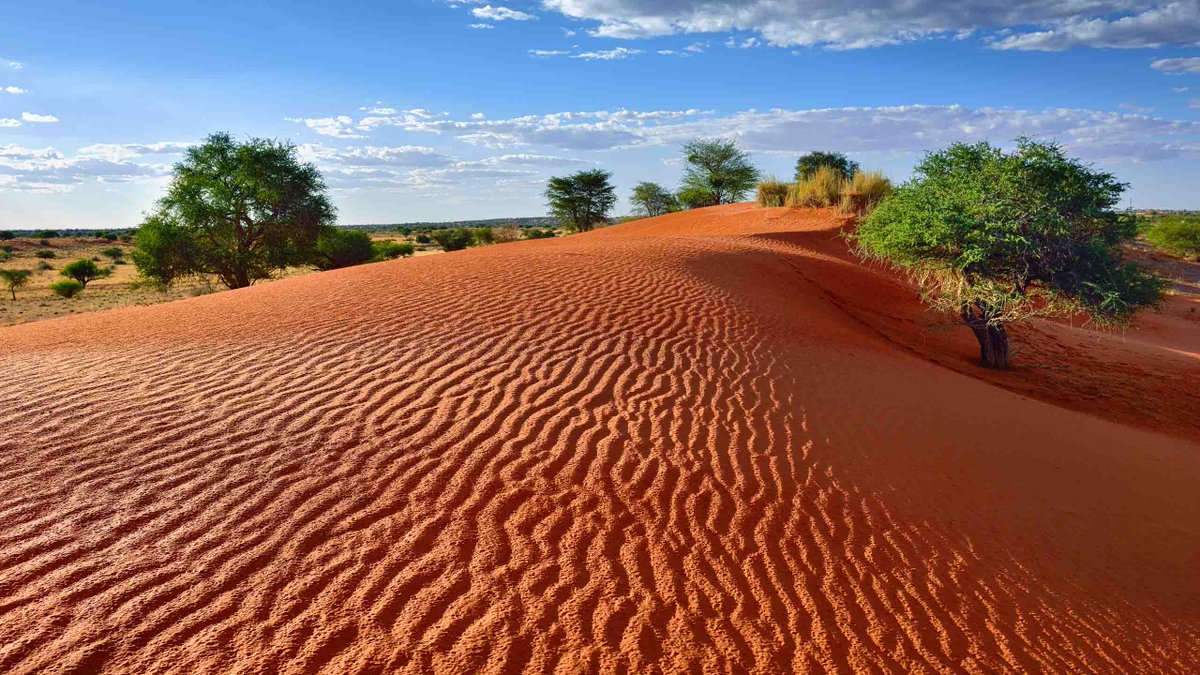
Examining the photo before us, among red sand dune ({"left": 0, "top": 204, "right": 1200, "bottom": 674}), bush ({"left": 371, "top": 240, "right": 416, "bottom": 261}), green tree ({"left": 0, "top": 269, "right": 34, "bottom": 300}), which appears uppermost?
green tree ({"left": 0, "top": 269, "right": 34, "bottom": 300})

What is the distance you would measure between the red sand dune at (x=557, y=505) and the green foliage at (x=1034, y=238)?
6.05ft

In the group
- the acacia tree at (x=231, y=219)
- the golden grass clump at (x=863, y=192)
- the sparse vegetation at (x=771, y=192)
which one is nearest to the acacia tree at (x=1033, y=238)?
the golden grass clump at (x=863, y=192)

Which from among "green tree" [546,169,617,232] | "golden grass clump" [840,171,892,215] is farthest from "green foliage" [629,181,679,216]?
"golden grass clump" [840,171,892,215]

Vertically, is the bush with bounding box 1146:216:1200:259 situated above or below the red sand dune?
below

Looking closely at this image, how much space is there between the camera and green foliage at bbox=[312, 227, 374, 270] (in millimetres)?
28797

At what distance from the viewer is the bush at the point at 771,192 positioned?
27.7m

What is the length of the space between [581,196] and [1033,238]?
1302 inches

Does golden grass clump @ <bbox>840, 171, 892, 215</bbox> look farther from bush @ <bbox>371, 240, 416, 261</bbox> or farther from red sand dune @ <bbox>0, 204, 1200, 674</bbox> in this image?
bush @ <bbox>371, 240, 416, 261</bbox>

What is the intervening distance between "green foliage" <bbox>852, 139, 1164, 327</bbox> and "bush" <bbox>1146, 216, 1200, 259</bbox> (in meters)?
30.4

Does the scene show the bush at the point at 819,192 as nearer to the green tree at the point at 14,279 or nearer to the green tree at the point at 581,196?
the green tree at the point at 581,196

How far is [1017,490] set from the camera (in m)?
6.03

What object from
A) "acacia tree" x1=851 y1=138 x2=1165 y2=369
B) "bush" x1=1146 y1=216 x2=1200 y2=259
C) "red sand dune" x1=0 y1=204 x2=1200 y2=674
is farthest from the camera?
"bush" x1=1146 y1=216 x2=1200 y2=259

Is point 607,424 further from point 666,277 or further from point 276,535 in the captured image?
point 666,277

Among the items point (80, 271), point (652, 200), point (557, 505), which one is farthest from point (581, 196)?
point (557, 505)
